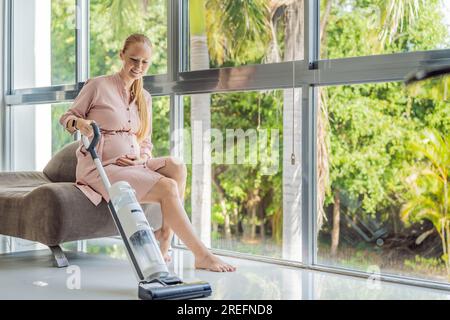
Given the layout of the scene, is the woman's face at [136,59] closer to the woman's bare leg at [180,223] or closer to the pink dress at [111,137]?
the pink dress at [111,137]

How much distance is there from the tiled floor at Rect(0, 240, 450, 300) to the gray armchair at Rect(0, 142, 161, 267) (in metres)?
0.18

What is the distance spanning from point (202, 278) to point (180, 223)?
0.31m

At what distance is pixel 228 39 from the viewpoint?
13.6 ft

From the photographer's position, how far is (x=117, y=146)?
3.62m

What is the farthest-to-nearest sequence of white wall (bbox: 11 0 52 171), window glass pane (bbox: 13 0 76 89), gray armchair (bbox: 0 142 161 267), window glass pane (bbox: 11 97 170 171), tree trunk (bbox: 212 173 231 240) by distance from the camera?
white wall (bbox: 11 0 52 171) < window glass pane (bbox: 11 97 170 171) < window glass pane (bbox: 13 0 76 89) < tree trunk (bbox: 212 173 231 240) < gray armchair (bbox: 0 142 161 267)

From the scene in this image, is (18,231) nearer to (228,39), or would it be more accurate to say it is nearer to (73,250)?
(73,250)

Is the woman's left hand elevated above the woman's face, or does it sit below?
below

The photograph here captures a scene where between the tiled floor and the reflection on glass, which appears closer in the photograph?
the tiled floor

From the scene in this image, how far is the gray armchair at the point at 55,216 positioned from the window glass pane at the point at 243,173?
0.57m

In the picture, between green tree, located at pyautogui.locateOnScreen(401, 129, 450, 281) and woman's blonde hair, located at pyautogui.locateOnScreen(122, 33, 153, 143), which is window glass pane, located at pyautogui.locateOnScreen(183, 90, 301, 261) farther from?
green tree, located at pyautogui.locateOnScreen(401, 129, 450, 281)

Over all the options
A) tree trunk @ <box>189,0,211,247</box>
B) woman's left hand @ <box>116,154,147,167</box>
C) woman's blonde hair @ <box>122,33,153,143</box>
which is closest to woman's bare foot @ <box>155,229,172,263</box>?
woman's left hand @ <box>116,154,147,167</box>

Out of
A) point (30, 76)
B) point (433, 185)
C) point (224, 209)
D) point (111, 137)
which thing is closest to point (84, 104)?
point (111, 137)

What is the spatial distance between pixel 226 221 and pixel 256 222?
0.26 m

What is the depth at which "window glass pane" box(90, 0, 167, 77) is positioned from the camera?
15.0 ft
